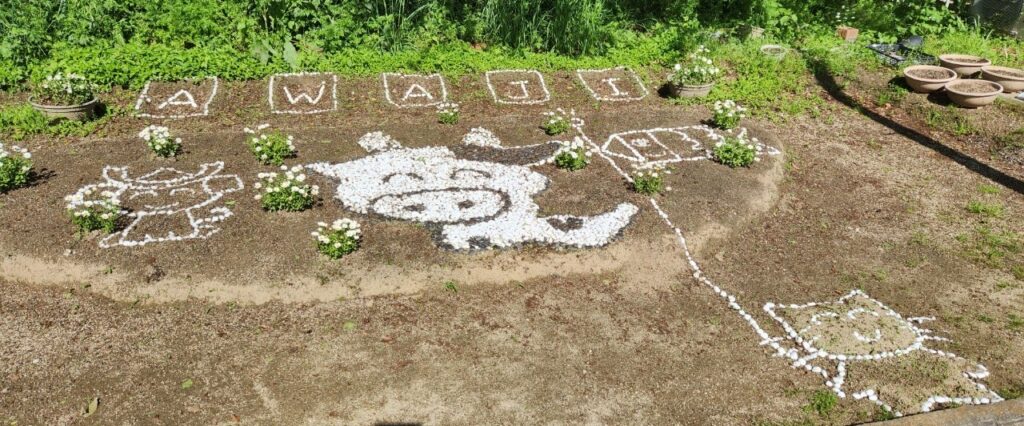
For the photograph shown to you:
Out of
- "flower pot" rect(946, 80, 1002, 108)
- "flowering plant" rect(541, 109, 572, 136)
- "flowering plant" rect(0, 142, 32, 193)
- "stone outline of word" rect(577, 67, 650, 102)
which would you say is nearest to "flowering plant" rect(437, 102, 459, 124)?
"flowering plant" rect(541, 109, 572, 136)

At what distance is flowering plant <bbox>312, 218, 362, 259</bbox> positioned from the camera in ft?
21.6

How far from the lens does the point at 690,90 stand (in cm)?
1102

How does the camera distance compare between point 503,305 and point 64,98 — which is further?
point 64,98

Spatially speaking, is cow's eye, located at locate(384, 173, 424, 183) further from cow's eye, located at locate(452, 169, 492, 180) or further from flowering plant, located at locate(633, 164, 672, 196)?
flowering plant, located at locate(633, 164, 672, 196)

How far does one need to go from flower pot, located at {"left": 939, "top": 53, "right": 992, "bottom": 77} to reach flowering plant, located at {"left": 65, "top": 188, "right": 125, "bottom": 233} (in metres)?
13.4

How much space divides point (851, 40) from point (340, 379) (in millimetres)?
13108

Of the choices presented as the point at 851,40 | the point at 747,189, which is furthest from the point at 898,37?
the point at 747,189

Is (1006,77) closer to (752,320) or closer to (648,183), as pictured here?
(648,183)

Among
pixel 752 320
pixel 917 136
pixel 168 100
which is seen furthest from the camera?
pixel 917 136

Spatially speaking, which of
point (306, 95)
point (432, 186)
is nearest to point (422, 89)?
point (306, 95)

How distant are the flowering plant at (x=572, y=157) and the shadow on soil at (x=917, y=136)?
5.61 metres

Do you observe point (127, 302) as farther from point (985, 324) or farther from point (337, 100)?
point (985, 324)

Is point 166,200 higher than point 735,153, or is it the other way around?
point 735,153

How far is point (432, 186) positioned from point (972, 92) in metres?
9.13
